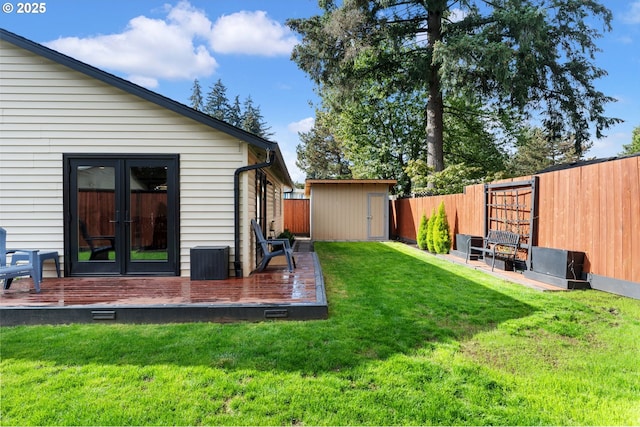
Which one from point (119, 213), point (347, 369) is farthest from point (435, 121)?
point (347, 369)

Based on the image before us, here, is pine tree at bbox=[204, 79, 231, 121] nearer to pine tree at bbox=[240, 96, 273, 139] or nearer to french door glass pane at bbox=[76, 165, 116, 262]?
pine tree at bbox=[240, 96, 273, 139]

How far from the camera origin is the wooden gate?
16.4m

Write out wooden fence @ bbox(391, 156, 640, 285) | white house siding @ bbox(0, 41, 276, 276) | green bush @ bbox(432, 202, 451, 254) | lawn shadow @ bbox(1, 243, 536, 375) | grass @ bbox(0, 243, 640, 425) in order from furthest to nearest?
green bush @ bbox(432, 202, 451, 254) < white house siding @ bbox(0, 41, 276, 276) < wooden fence @ bbox(391, 156, 640, 285) < lawn shadow @ bbox(1, 243, 536, 375) < grass @ bbox(0, 243, 640, 425)

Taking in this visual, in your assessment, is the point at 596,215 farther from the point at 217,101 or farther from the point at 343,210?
the point at 217,101

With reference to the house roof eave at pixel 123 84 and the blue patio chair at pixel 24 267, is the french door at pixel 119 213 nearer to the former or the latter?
the house roof eave at pixel 123 84

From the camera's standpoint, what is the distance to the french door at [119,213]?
5336 millimetres

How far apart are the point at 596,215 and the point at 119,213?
7.19 m

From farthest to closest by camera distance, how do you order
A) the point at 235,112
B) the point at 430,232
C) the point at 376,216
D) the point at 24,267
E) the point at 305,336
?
1. the point at 235,112
2. the point at 376,216
3. the point at 430,232
4. the point at 24,267
5. the point at 305,336

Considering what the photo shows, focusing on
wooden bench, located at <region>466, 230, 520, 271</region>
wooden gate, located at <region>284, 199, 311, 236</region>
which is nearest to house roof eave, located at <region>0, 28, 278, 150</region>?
wooden bench, located at <region>466, 230, 520, 271</region>

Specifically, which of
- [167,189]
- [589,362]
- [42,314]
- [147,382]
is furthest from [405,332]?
[167,189]

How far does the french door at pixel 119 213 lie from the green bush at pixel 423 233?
7.56 meters

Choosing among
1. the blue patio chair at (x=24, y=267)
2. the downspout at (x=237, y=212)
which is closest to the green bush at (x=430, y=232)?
the downspout at (x=237, y=212)

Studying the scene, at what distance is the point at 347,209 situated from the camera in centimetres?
1334

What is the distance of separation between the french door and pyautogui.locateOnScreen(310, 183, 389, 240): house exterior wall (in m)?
8.20
